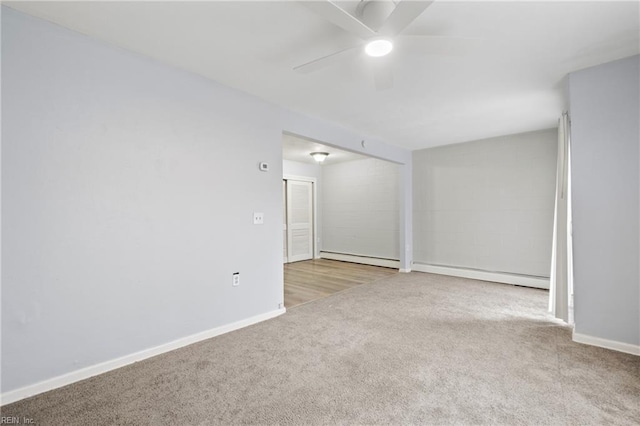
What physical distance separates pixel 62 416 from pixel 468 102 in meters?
4.43

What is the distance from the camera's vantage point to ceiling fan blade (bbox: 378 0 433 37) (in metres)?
1.41

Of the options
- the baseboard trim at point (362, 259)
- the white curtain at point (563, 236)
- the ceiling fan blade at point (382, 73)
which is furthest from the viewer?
the baseboard trim at point (362, 259)

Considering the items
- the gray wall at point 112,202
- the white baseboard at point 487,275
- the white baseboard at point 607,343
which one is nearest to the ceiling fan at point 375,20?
the gray wall at point 112,202

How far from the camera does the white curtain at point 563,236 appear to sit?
299 cm

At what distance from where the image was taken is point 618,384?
1965 mm

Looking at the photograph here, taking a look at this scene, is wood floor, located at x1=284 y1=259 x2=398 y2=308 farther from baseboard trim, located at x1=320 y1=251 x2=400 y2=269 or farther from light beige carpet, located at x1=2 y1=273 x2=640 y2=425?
light beige carpet, located at x1=2 y1=273 x2=640 y2=425

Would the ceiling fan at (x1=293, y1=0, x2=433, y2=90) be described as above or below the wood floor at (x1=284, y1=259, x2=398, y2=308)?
above

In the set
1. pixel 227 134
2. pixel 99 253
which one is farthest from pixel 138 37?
pixel 99 253

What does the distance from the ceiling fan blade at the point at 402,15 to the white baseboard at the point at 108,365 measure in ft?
9.31

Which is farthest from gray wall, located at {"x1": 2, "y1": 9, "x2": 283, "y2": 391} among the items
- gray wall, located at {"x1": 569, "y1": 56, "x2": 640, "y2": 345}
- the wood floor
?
gray wall, located at {"x1": 569, "y1": 56, "x2": 640, "y2": 345}

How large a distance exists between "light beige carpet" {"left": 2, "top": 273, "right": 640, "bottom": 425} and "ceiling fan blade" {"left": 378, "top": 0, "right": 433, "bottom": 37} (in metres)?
2.21

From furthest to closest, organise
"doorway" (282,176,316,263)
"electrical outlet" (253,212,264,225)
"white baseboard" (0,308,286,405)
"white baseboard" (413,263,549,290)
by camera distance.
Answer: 1. "doorway" (282,176,316,263)
2. "white baseboard" (413,263,549,290)
3. "electrical outlet" (253,212,264,225)
4. "white baseboard" (0,308,286,405)

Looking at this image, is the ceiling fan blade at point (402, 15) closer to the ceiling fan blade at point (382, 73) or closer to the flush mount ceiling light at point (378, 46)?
the flush mount ceiling light at point (378, 46)

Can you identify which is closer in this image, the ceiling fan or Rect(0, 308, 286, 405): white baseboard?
the ceiling fan
